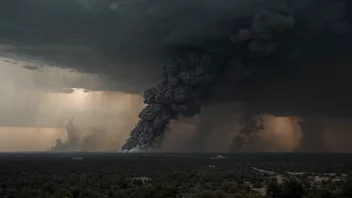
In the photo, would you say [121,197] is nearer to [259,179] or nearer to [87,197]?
[87,197]

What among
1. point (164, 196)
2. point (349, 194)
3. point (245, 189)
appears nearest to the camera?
point (349, 194)

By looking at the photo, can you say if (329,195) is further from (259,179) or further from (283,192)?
(259,179)

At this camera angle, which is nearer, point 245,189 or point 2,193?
point 2,193

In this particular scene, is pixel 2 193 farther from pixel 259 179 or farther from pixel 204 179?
pixel 259 179

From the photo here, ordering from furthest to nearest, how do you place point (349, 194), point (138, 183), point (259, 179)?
point (259, 179) < point (138, 183) < point (349, 194)

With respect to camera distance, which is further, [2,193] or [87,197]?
[2,193]

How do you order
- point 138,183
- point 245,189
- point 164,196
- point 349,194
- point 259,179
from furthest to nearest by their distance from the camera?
point 259,179, point 138,183, point 245,189, point 164,196, point 349,194

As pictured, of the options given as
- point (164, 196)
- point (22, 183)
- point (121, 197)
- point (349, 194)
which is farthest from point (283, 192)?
point (22, 183)

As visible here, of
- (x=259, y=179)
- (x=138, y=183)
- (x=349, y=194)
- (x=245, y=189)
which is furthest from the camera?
(x=259, y=179)

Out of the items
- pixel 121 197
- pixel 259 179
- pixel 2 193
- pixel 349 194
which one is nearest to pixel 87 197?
pixel 121 197
